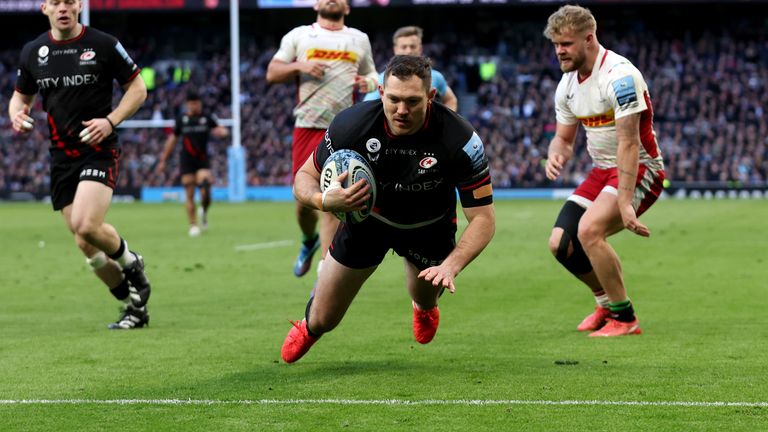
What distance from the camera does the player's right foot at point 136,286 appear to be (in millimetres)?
9086

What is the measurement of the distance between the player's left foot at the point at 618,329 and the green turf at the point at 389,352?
0.17 m

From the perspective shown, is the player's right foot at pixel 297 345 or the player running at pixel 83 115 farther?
the player running at pixel 83 115

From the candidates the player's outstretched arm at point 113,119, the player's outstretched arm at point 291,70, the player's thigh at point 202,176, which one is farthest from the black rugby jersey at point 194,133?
the player's outstretched arm at point 113,119

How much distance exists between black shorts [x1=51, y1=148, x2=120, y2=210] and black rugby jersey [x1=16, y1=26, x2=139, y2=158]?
0.18 ft

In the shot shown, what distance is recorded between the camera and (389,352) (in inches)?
304

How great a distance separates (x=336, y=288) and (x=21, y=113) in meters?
3.45

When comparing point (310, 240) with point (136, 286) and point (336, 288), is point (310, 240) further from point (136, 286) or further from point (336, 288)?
point (336, 288)

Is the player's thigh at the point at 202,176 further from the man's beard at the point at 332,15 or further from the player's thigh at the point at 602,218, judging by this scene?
the player's thigh at the point at 602,218

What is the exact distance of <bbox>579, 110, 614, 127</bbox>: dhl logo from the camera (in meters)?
8.42

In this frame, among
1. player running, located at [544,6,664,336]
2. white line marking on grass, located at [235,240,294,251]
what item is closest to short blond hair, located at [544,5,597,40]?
player running, located at [544,6,664,336]

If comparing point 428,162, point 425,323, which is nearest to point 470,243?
point 428,162

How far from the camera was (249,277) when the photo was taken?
13484 millimetres

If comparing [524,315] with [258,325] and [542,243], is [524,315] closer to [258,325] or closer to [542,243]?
[258,325]

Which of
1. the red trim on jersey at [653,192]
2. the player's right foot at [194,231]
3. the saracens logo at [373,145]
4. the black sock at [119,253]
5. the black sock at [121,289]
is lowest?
the player's right foot at [194,231]
